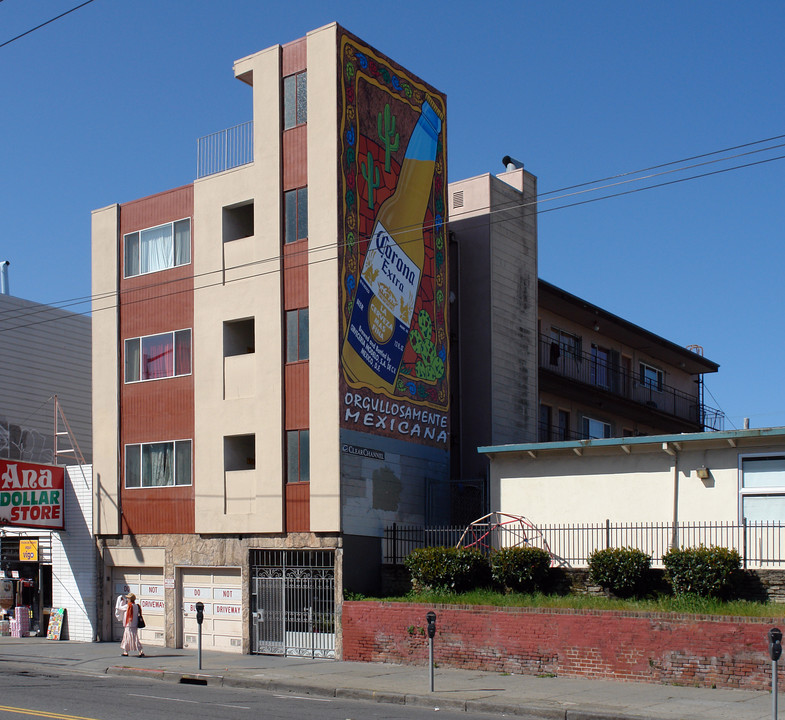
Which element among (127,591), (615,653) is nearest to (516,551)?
(615,653)

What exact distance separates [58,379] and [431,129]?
15639mm

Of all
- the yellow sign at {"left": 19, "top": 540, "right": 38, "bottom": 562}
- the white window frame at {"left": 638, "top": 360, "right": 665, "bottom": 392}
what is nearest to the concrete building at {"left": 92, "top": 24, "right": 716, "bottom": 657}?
the yellow sign at {"left": 19, "top": 540, "right": 38, "bottom": 562}

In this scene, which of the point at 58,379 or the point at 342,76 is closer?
the point at 342,76

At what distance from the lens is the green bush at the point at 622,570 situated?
2170 cm

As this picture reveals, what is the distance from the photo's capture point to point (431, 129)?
3020 centimetres

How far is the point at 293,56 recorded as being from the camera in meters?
27.4

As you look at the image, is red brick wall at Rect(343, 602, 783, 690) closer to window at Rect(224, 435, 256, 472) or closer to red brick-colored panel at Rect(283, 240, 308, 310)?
window at Rect(224, 435, 256, 472)

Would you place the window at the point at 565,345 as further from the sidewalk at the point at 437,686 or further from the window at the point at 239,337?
the sidewalk at the point at 437,686

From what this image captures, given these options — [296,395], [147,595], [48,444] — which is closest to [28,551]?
[48,444]

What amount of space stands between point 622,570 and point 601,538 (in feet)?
7.34

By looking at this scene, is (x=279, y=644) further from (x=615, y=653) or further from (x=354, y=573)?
(x=615, y=653)

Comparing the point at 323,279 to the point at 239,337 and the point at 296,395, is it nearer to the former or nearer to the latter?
the point at 296,395

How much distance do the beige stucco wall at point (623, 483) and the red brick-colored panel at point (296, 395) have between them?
5.00m

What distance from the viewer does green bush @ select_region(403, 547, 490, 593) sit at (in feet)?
77.7
